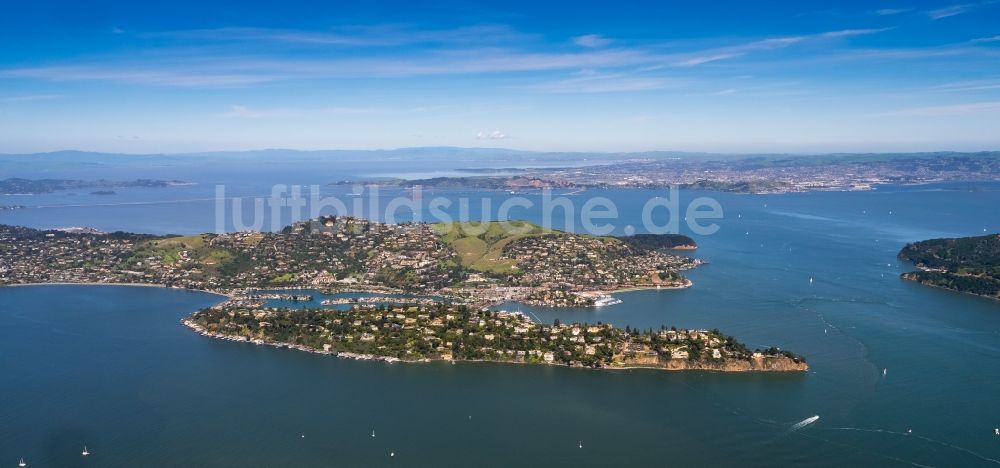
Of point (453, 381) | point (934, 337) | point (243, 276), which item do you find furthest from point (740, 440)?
point (243, 276)

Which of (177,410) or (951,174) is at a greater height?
(951,174)

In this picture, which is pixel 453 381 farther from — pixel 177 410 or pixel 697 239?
pixel 697 239

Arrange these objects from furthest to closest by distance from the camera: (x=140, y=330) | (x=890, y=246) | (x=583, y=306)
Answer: (x=890, y=246) < (x=583, y=306) < (x=140, y=330)

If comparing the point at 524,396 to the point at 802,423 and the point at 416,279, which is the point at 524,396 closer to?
the point at 802,423

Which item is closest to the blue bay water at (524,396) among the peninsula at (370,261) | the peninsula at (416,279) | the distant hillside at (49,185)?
the peninsula at (416,279)

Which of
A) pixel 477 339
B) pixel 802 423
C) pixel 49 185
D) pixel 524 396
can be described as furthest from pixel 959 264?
pixel 49 185

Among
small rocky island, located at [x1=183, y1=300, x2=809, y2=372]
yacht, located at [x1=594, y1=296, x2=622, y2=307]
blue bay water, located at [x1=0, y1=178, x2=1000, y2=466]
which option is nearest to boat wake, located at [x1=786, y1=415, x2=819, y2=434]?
blue bay water, located at [x1=0, y1=178, x2=1000, y2=466]

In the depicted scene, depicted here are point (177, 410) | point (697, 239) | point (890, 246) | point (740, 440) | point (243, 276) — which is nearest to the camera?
point (740, 440)
